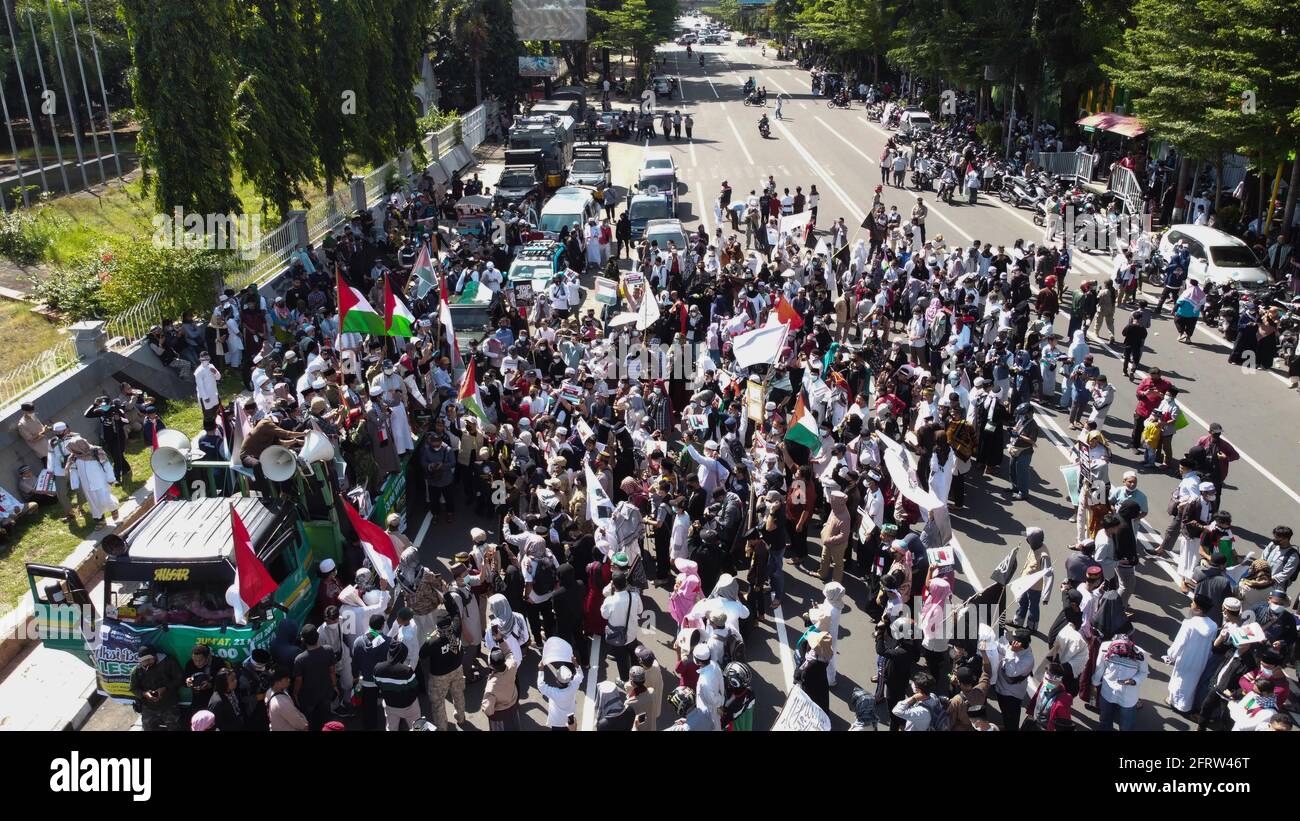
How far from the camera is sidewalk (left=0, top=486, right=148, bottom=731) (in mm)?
10359

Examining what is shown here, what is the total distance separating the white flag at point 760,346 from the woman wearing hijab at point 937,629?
5894mm

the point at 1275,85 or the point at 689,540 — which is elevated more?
the point at 1275,85

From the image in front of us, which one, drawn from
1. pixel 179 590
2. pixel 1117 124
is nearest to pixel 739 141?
pixel 1117 124

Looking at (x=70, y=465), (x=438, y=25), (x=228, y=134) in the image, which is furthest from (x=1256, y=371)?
(x=438, y=25)

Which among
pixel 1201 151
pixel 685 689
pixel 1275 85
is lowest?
pixel 685 689

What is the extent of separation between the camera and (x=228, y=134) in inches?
897

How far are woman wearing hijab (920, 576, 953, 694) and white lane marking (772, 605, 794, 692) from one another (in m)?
1.49

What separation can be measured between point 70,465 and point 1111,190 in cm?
3278

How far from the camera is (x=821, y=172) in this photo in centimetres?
4047

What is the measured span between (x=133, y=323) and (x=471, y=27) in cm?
3512

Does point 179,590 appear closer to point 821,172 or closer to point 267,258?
point 267,258

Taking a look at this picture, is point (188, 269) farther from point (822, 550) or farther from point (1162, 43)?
point (1162, 43)

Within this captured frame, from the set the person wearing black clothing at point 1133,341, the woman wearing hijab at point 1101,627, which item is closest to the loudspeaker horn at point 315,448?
the woman wearing hijab at point 1101,627

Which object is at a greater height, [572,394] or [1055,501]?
[572,394]
